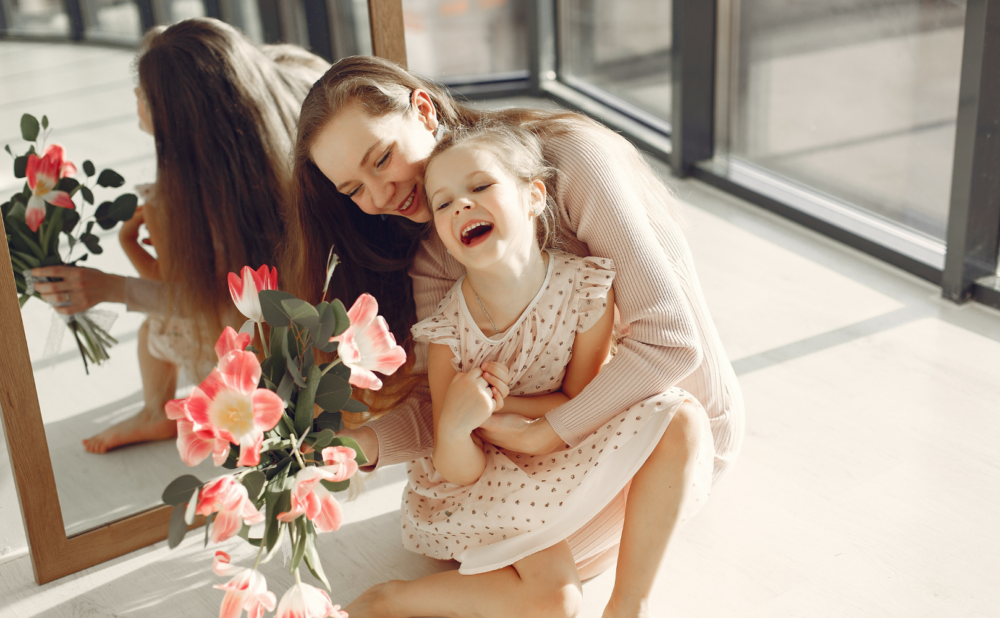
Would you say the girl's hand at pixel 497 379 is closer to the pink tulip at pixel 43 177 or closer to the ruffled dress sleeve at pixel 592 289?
the ruffled dress sleeve at pixel 592 289

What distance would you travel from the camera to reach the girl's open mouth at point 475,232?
1242 mm

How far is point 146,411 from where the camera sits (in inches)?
65.2

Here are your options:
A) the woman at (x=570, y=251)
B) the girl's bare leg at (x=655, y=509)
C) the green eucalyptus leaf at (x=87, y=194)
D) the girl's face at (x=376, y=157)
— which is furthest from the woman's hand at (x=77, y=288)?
the girl's bare leg at (x=655, y=509)

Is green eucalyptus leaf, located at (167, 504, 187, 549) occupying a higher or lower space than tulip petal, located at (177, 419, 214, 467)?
lower

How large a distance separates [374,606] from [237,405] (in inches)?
22.1

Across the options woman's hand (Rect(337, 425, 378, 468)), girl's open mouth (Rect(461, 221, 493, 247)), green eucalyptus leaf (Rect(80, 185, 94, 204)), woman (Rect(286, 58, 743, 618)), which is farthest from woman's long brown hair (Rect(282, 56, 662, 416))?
green eucalyptus leaf (Rect(80, 185, 94, 204))

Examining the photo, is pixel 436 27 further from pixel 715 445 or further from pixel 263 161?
pixel 715 445

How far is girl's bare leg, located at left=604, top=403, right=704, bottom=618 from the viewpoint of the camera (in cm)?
127

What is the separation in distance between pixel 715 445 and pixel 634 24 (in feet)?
7.88

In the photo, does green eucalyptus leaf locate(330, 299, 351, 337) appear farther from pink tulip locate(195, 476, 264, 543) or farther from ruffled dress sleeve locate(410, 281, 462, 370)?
ruffled dress sleeve locate(410, 281, 462, 370)

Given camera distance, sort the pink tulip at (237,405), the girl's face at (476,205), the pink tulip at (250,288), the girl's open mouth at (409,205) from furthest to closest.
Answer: the girl's open mouth at (409,205)
the girl's face at (476,205)
the pink tulip at (250,288)
the pink tulip at (237,405)

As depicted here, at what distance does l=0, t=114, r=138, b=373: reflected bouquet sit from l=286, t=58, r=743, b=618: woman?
33 cm

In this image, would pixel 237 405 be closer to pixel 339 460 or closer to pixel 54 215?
pixel 339 460

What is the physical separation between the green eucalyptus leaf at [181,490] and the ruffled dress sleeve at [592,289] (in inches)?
23.5
